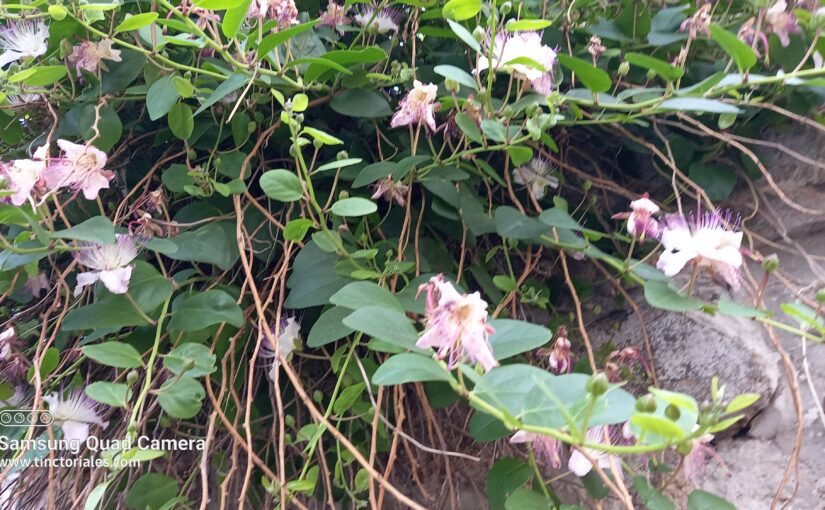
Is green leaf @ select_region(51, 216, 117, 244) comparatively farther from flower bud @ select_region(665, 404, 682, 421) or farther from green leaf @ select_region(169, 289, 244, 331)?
flower bud @ select_region(665, 404, 682, 421)

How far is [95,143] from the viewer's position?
1.95 ft

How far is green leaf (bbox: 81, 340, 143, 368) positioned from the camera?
457 millimetres

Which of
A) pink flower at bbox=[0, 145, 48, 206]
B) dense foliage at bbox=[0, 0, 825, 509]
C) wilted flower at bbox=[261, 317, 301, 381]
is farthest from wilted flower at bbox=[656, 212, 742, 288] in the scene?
pink flower at bbox=[0, 145, 48, 206]

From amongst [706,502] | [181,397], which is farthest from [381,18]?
[706,502]

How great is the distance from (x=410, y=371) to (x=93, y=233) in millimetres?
309

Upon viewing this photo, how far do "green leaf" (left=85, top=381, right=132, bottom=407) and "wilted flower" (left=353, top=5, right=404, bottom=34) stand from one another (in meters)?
0.46

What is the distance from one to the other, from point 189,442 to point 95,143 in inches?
13.1

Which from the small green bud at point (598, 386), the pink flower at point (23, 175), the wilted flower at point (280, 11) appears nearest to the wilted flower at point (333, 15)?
the wilted flower at point (280, 11)

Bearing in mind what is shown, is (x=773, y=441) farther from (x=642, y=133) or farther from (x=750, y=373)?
(x=642, y=133)

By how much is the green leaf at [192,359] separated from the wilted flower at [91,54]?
13.3 inches

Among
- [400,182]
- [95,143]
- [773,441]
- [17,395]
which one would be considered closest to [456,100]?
[400,182]

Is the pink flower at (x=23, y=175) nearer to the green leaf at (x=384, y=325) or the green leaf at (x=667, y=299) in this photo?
the green leaf at (x=384, y=325)

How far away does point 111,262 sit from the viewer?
1.73ft

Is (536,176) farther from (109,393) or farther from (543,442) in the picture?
(109,393)
